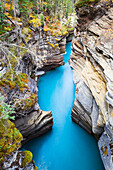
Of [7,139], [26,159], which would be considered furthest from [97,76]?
[7,139]

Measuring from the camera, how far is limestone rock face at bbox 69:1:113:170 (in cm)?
682

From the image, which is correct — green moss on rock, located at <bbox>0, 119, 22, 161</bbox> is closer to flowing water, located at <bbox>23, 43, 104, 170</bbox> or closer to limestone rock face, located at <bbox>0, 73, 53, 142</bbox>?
limestone rock face, located at <bbox>0, 73, 53, 142</bbox>

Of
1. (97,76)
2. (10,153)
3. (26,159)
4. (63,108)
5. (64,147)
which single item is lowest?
(64,147)

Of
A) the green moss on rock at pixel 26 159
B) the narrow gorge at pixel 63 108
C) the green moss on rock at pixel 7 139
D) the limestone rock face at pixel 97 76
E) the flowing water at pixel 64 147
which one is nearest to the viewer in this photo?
the green moss on rock at pixel 7 139

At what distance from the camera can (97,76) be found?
934cm

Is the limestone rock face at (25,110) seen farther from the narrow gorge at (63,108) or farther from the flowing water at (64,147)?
the flowing water at (64,147)

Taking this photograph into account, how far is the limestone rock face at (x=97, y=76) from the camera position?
22.4 ft

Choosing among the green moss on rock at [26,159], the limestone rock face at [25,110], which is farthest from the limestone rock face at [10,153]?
the limestone rock face at [25,110]

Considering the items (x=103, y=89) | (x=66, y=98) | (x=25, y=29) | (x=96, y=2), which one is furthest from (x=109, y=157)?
(x=25, y=29)

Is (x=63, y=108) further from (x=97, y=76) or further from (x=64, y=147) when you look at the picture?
(x=97, y=76)

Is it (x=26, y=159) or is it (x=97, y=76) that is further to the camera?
(x=97, y=76)

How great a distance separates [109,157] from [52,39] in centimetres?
1960

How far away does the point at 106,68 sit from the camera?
335 inches

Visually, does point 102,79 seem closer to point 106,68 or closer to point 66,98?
point 106,68
